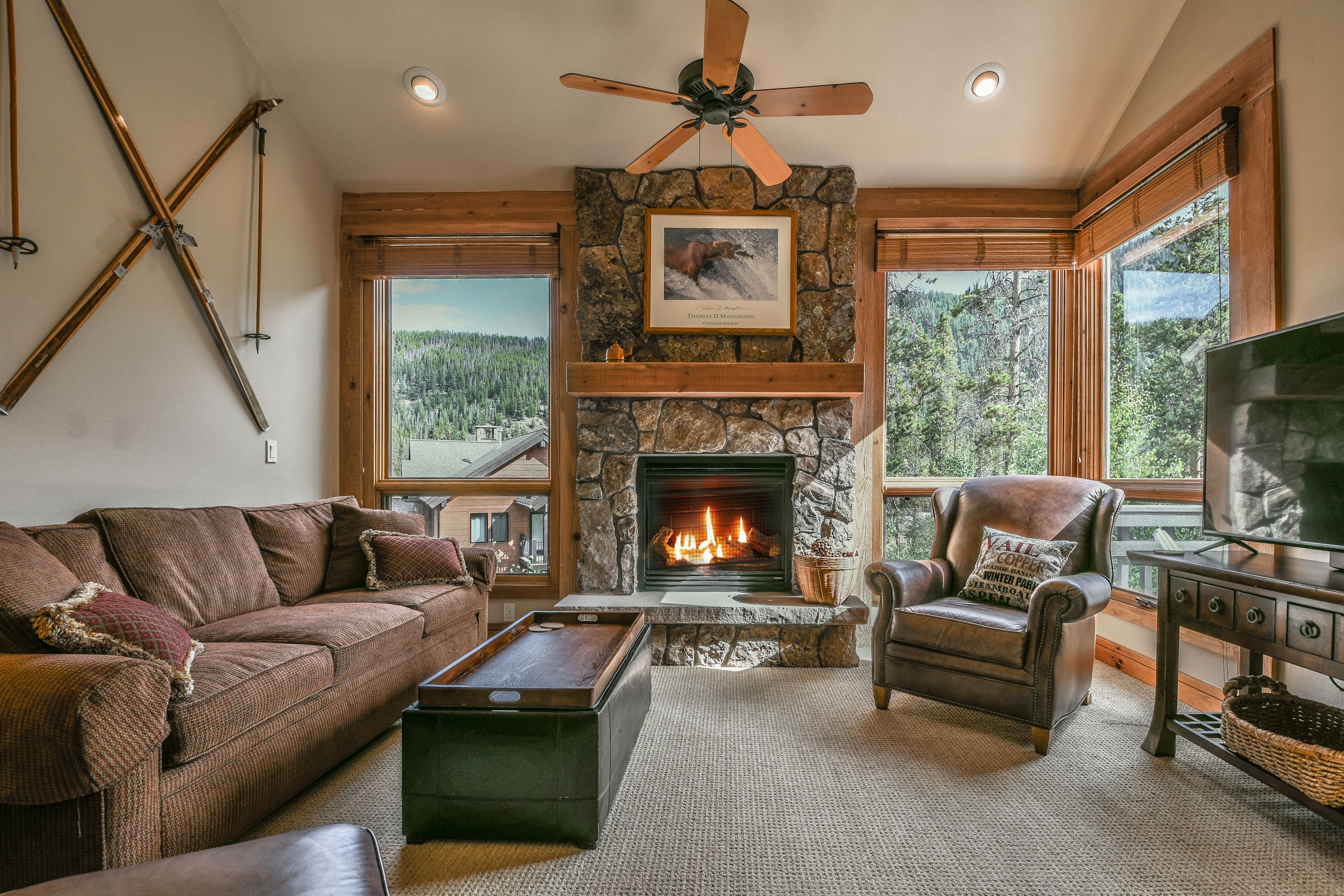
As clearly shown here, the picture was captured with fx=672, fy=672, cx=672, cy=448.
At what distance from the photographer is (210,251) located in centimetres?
292

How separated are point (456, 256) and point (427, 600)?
84.5 inches

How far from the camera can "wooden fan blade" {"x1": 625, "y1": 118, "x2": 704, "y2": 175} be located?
9.09 feet

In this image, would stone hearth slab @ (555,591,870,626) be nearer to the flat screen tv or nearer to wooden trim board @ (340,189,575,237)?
the flat screen tv

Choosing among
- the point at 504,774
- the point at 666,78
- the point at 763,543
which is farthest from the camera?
the point at 763,543

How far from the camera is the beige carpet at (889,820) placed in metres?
1.62

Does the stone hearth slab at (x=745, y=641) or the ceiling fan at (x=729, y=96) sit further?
the stone hearth slab at (x=745, y=641)

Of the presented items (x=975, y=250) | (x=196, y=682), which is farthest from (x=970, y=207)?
(x=196, y=682)

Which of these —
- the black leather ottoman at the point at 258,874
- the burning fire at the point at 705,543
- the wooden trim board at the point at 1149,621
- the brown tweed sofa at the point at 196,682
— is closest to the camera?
the black leather ottoman at the point at 258,874

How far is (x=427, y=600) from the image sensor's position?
9.04 feet

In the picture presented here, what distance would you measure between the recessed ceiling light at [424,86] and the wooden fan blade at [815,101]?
67.9 inches

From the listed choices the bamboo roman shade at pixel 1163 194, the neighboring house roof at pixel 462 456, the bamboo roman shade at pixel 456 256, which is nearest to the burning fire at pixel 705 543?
the neighboring house roof at pixel 462 456

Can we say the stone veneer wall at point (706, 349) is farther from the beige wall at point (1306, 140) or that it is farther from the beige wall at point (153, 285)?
the beige wall at point (1306, 140)

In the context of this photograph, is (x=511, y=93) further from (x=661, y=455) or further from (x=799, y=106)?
(x=661, y=455)

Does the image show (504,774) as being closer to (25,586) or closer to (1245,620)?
(25,586)
